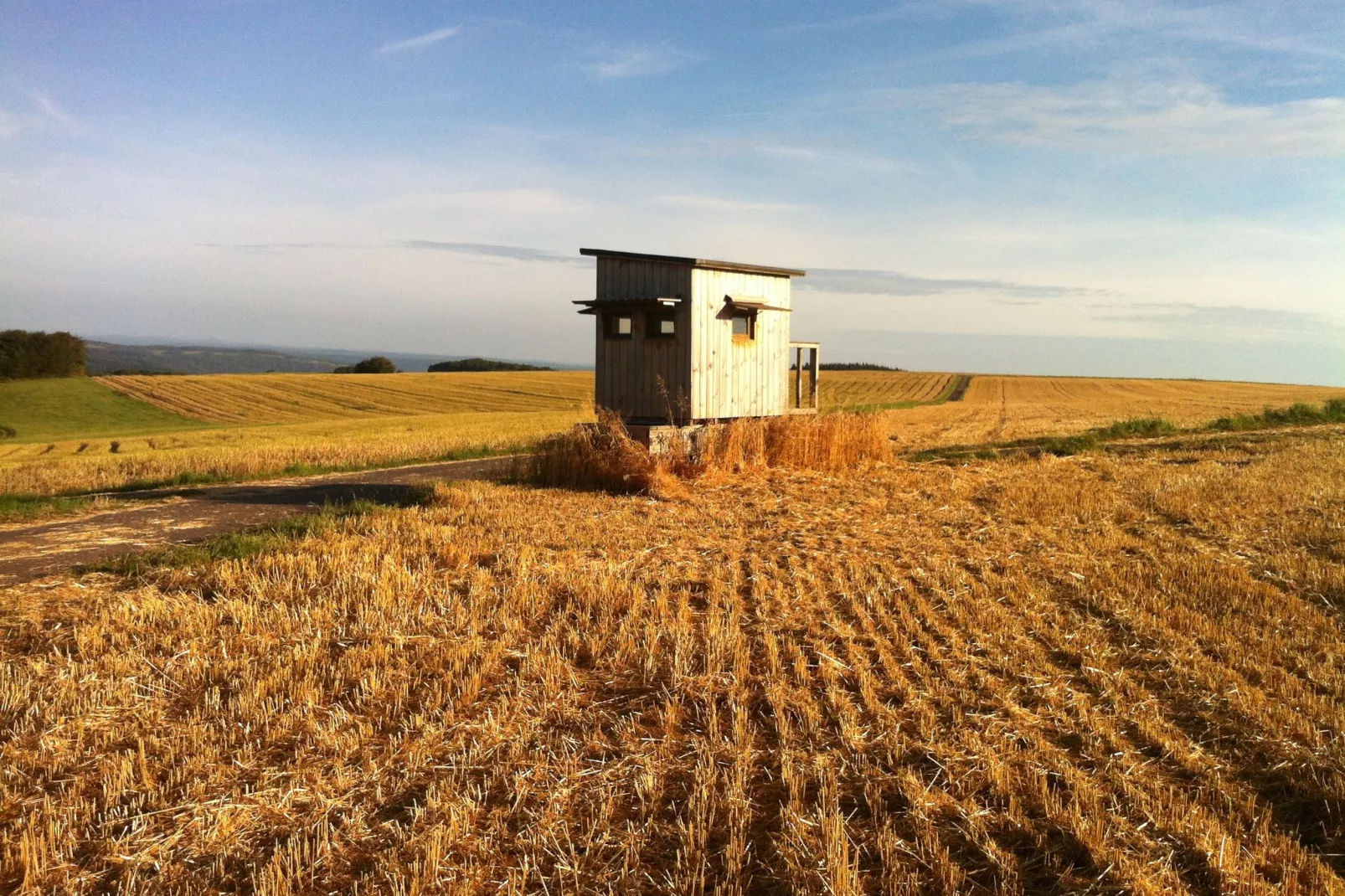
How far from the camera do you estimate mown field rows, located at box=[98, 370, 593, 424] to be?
4466 cm

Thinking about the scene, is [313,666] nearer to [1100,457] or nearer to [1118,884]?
[1118,884]

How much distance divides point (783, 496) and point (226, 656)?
9274 millimetres

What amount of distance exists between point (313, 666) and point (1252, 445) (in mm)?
21627

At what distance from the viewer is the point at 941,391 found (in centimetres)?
6612

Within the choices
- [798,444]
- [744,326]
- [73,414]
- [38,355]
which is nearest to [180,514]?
[744,326]

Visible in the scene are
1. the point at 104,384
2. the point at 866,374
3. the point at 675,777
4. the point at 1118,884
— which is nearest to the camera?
the point at 1118,884

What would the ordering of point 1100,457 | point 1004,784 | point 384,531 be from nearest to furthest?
point 1004,784, point 384,531, point 1100,457

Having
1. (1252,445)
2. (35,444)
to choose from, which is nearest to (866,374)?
(1252,445)

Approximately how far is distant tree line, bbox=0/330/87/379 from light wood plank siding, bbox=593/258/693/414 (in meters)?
64.7

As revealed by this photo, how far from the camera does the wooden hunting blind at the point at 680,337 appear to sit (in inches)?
639

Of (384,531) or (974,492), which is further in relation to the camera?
(974,492)

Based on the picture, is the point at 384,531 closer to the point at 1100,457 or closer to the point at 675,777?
the point at 675,777

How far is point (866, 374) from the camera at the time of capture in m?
84.1

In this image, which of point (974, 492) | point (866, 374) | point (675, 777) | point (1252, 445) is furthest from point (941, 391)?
point (675, 777)
